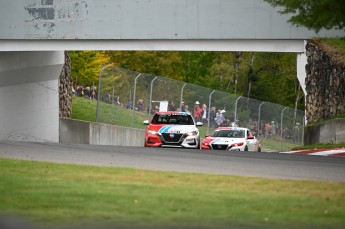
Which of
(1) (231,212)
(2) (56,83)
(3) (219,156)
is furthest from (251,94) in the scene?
(1) (231,212)

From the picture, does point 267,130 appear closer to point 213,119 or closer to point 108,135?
point 213,119

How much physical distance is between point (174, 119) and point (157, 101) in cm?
1018

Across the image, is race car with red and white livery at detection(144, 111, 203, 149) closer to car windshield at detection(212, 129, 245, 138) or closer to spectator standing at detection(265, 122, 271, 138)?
car windshield at detection(212, 129, 245, 138)

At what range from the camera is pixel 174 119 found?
3922 cm

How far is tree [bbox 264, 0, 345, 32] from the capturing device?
110 ft

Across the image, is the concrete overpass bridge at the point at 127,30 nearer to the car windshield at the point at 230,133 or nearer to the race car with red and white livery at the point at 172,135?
the car windshield at the point at 230,133

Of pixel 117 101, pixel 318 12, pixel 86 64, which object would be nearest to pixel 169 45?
pixel 117 101

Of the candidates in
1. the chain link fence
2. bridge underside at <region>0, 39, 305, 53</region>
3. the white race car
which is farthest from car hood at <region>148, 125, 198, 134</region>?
the chain link fence

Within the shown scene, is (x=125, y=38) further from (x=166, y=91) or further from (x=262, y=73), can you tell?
(x=262, y=73)

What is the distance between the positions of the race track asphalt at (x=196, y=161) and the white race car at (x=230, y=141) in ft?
29.3

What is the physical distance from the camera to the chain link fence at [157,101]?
4934cm

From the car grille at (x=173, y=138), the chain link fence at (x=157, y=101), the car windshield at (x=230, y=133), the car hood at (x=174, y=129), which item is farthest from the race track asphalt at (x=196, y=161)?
the chain link fence at (x=157, y=101)

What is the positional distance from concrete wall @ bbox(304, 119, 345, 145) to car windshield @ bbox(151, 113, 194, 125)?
499 centimetres

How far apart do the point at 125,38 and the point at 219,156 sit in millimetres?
18064
